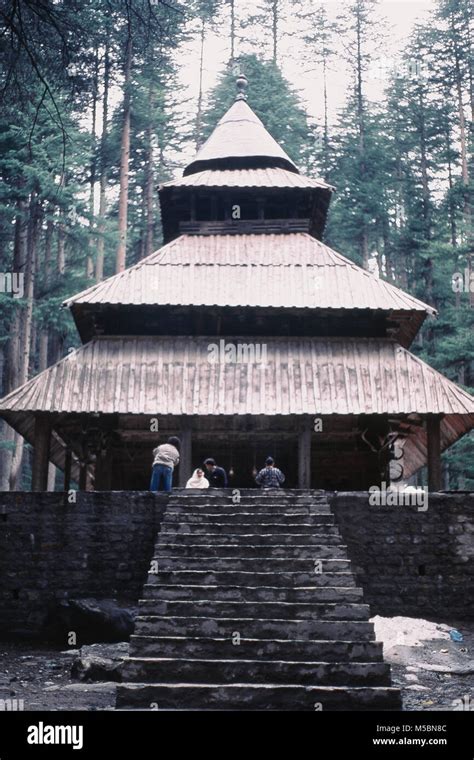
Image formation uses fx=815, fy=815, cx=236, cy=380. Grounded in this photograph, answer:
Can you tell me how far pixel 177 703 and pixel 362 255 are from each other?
31214 millimetres

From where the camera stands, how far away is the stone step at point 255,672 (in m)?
9.18

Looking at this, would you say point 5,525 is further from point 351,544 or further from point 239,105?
point 239,105

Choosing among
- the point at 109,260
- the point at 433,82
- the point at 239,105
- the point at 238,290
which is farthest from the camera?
the point at 109,260

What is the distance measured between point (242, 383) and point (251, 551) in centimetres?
589

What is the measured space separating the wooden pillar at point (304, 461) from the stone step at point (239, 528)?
4080 mm

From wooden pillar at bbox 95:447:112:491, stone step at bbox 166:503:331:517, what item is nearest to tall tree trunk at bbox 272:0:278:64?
wooden pillar at bbox 95:447:112:491

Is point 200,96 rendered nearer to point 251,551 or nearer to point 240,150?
point 240,150

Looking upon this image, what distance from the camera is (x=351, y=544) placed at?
1413 cm

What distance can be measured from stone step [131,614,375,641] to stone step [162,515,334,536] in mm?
2184

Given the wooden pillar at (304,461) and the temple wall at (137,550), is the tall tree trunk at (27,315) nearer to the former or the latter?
the temple wall at (137,550)

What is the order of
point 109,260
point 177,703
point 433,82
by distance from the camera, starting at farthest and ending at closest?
point 109,260 < point 433,82 < point 177,703

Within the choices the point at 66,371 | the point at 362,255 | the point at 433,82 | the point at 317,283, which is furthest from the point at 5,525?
the point at 433,82

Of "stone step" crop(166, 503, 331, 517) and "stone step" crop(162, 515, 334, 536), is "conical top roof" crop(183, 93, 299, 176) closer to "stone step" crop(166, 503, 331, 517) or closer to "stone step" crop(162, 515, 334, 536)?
"stone step" crop(166, 503, 331, 517)

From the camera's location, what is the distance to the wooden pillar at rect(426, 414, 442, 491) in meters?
16.3
